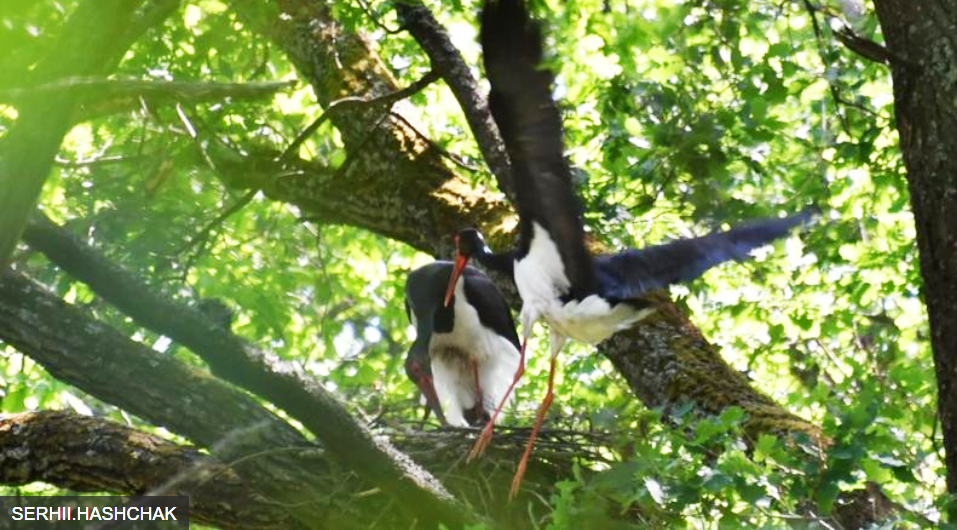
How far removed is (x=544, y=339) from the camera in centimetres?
818

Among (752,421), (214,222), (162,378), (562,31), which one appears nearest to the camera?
(162,378)

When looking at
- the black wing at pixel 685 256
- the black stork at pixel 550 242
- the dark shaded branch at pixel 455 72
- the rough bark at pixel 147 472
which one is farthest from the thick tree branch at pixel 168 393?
the dark shaded branch at pixel 455 72

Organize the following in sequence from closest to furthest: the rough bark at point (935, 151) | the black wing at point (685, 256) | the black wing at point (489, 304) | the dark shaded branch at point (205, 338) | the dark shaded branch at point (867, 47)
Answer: the dark shaded branch at point (205, 338) < the rough bark at point (935, 151) < the dark shaded branch at point (867, 47) < the black wing at point (685, 256) < the black wing at point (489, 304)

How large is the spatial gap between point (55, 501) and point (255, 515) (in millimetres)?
966

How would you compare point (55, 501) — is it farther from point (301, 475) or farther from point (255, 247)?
point (255, 247)

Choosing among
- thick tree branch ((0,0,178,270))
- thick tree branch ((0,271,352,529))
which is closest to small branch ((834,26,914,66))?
thick tree branch ((0,271,352,529))

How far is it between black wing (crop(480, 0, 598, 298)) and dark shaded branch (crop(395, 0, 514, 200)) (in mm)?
1251

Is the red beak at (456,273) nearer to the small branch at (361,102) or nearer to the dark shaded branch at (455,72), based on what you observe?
the dark shaded branch at (455,72)

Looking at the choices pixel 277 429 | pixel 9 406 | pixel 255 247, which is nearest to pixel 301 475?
pixel 277 429

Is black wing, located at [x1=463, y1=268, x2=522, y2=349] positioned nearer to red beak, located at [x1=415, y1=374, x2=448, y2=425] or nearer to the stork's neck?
red beak, located at [x1=415, y1=374, x2=448, y2=425]

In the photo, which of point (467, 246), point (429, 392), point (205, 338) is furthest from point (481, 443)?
point (205, 338)

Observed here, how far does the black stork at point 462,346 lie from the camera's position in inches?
267

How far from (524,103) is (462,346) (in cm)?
322

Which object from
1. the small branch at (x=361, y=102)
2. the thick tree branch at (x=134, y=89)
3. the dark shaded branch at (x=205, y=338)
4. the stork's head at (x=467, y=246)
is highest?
the small branch at (x=361, y=102)
